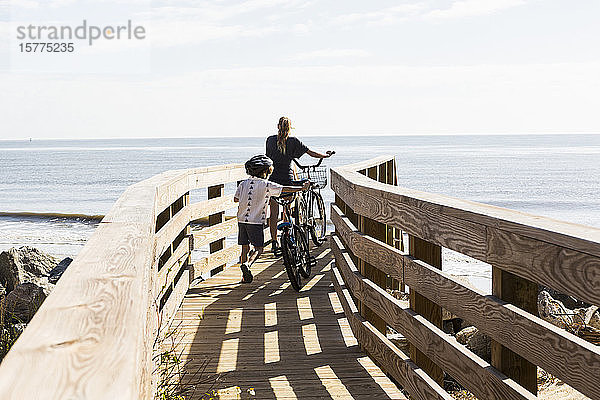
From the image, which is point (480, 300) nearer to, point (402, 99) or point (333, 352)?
point (333, 352)

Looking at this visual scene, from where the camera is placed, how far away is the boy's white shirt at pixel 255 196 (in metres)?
7.89

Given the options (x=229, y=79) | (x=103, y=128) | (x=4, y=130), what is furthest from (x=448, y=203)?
(x=103, y=128)

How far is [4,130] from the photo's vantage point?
9369 cm

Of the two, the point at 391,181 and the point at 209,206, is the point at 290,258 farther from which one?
the point at 391,181

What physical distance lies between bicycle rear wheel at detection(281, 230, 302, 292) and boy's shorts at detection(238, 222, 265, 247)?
0.28 meters

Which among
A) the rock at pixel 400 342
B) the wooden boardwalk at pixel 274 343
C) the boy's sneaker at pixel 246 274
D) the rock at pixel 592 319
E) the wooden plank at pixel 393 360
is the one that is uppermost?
the wooden plank at pixel 393 360

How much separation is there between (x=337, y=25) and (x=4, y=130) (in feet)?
174

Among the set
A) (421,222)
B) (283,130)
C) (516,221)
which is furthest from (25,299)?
(516,221)

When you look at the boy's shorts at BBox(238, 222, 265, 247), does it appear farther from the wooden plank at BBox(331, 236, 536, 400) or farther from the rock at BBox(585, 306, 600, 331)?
the rock at BBox(585, 306, 600, 331)

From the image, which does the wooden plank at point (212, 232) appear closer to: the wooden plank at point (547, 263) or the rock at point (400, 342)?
the rock at point (400, 342)

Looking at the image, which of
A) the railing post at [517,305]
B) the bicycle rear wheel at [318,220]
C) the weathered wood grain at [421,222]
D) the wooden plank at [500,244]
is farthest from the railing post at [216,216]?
the railing post at [517,305]

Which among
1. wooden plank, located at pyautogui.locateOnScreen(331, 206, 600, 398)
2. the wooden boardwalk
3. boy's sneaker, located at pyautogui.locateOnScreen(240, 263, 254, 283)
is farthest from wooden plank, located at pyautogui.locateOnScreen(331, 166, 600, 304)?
boy's sneaker, located at pyautogui.locateOnScreen(240, 263, 254, 283)

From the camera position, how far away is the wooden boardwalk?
16.2 feet

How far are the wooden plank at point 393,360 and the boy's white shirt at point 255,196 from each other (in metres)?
1.64
